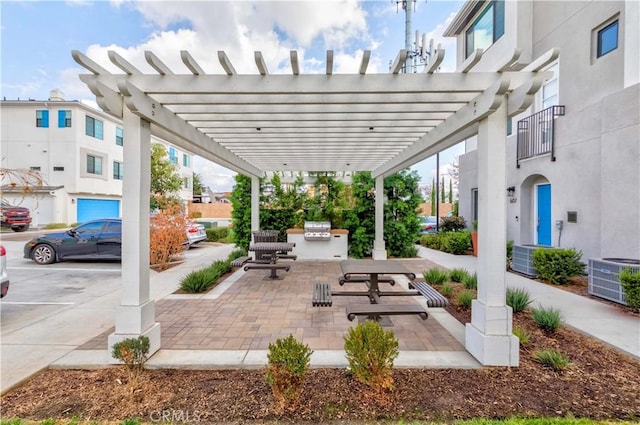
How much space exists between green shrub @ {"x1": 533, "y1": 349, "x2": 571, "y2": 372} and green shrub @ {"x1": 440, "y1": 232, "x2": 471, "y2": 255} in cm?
766

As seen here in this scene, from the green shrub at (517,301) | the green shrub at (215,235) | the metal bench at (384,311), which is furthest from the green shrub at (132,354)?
the green shrub at (215,235)

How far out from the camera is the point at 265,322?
4.36m

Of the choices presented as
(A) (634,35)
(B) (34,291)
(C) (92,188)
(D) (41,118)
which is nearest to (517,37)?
(A) (634,35)

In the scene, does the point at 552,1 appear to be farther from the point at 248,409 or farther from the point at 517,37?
the point at 248,409

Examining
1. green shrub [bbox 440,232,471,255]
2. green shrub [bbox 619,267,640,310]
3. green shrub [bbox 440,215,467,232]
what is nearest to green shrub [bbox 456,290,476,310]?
green shrub [bbox 619,267,640,310]

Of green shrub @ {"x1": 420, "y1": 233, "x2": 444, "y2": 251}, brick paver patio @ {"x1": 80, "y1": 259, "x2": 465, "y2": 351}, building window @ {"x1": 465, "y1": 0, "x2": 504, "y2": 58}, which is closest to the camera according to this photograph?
brick paver patio @ {"x1": 80, "y1": 259, "x2": 465, "y2": 351}

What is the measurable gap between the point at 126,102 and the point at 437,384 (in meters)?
4.30

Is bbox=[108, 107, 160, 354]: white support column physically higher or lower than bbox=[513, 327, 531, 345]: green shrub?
higher

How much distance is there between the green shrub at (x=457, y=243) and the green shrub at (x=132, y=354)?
404 inches

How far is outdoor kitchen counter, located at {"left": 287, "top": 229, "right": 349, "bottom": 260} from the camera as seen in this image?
31.9 ft

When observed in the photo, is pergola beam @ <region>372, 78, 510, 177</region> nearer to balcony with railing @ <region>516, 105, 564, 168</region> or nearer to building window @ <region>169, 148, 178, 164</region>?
balcony with railing @ <region>516, 105, 564, 168</region>

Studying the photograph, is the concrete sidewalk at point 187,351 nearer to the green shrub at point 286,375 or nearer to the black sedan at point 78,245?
the green shrub at point 286,375

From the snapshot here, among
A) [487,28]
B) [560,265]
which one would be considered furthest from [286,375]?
[487,28]

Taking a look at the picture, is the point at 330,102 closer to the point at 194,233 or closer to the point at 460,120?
the point at 460,120
